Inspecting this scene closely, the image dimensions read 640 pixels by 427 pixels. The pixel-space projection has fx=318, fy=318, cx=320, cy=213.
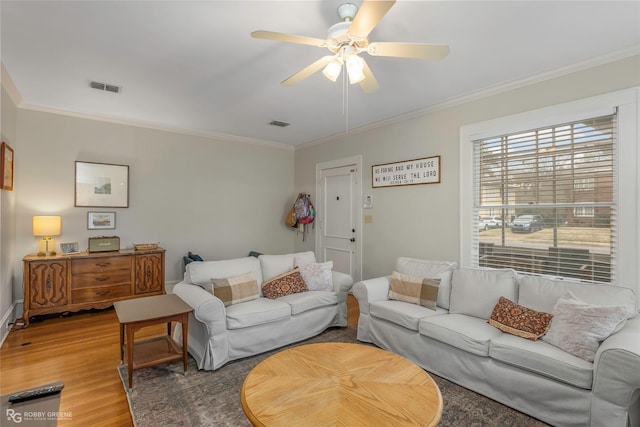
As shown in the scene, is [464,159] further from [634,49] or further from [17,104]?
[17,104]

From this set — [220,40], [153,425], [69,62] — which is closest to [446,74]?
[220,40]

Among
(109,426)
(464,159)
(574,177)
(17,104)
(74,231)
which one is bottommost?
(109,426)

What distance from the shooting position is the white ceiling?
6.60 feet

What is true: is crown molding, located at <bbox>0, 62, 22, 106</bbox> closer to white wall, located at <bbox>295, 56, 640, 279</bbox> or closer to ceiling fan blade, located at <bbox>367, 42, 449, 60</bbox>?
ceiling fan blade, located at <bbox>367, 42, 449, 60</bbox>

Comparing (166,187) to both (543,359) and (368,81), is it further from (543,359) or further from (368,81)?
(543,359)

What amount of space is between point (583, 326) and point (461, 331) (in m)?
0.73

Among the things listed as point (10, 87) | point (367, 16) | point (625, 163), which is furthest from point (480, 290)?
point (10, 87)

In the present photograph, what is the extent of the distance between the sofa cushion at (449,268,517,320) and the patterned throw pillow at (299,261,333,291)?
1269 mm

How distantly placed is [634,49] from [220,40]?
124 inches

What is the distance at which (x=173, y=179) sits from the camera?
4.85 m

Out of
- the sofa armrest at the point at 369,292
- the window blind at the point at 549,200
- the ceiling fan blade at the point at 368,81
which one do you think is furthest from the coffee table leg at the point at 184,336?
the window blind at the point at 549,200

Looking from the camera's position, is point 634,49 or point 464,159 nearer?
point 634,49

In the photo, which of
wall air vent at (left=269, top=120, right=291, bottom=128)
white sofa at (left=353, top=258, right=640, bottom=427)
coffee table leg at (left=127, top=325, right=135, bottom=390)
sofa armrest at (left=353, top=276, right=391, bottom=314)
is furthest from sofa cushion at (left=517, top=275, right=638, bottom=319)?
wall air vent at (left=269, top=120, right=291, bottom=128)

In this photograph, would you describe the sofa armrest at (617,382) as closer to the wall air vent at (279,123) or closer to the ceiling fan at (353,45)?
the ceiling fan at (353,45)
